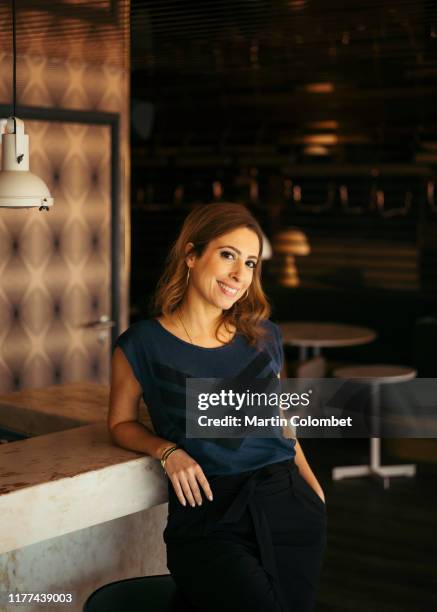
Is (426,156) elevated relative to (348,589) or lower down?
elevated

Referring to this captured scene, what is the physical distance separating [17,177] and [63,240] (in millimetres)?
2593

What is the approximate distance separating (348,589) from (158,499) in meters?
1.92

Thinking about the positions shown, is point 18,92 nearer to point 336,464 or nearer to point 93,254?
point 93,254

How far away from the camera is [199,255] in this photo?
267cm

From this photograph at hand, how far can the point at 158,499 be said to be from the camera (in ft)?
9.22

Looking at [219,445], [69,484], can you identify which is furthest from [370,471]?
[69,484]

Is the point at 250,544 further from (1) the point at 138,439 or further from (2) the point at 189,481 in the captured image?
(1) the point at 138,439

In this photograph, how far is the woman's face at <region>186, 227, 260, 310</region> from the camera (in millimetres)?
2629

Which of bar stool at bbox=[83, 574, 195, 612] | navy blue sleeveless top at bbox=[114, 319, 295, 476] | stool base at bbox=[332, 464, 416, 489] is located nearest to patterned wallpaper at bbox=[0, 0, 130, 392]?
stool base at bbox=[332, 464, 416, 489]

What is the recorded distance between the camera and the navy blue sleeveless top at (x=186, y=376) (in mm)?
2564

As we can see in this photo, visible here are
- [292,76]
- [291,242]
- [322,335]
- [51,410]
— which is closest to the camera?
[51,410]

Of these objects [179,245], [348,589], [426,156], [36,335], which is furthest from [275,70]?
[179,245]

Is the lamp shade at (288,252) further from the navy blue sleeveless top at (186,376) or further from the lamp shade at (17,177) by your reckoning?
the navy blue sleeveless top at (186,376)

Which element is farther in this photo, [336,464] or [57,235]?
[336,464]
